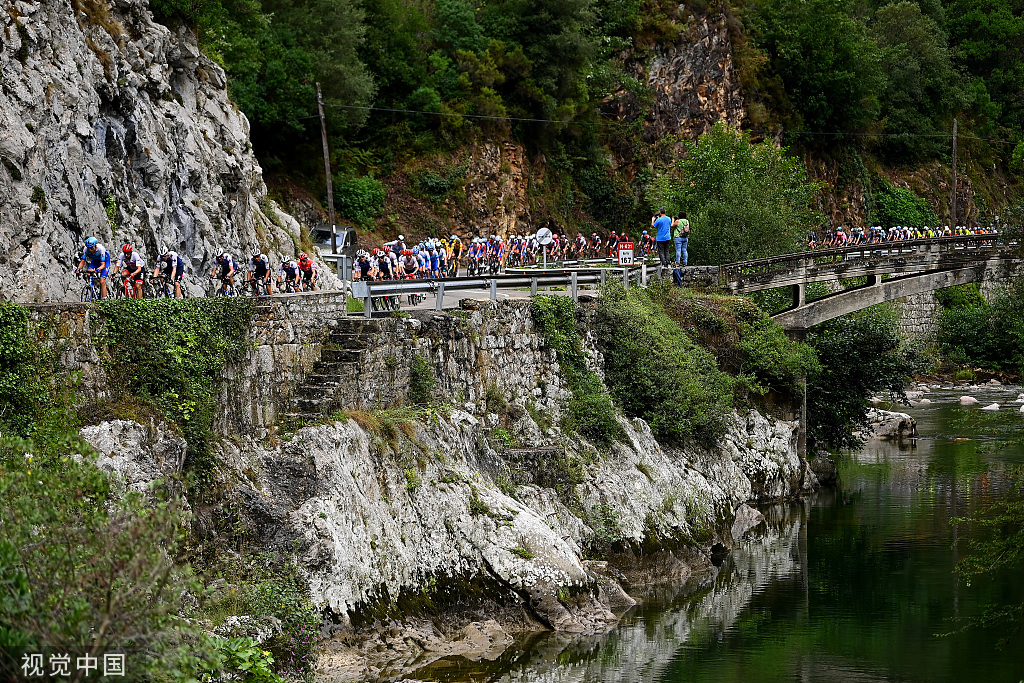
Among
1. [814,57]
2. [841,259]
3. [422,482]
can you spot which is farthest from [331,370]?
[814,57]

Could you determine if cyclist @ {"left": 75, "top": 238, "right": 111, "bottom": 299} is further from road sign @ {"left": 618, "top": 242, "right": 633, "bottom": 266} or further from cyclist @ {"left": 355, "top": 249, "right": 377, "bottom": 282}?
road sign @ {"left": 618, "top": 242, "right": 633, "bottom": 266}

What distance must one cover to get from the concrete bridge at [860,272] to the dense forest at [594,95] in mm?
4039

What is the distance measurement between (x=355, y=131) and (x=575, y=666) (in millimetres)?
36230

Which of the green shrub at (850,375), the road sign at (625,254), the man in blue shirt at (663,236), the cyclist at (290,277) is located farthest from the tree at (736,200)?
the cyclist at (290,277)

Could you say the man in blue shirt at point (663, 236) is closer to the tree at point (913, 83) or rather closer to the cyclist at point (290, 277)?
the cyclist at point (290, 277)

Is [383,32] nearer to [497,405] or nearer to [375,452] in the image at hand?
[497,405]

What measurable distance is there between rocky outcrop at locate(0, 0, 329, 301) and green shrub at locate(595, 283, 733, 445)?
31.1 feet

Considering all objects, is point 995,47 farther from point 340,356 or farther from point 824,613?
point 340,356

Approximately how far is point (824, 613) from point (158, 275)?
15106 mm

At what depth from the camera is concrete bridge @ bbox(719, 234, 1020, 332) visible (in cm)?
3997

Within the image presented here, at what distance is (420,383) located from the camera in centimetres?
2362

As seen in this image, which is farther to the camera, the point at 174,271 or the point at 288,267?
the point at 288,267

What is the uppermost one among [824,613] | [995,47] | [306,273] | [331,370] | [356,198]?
[995,47]

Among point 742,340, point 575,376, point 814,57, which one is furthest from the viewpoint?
point 814,57
